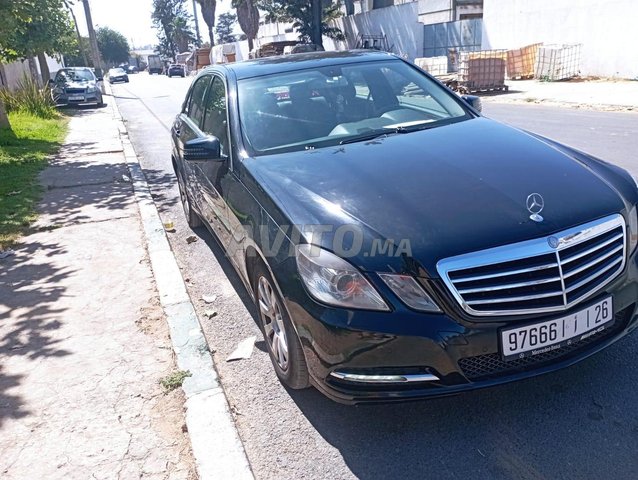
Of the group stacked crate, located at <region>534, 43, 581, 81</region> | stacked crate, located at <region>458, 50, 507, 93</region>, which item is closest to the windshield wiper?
stacked crate, located at <region>458, 50, 507, 93</region>

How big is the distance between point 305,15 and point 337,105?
38.9m

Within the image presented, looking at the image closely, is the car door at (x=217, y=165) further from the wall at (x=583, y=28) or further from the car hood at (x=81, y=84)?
the car hood at (x=81, y=84)

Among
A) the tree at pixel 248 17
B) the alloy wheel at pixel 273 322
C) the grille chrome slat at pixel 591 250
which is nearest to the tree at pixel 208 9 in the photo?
the tree at pixel 248 17

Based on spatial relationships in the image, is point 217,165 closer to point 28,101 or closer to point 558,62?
point 28,101

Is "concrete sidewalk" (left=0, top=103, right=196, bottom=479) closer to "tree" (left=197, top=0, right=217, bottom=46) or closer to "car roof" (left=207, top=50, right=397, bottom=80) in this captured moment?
"car roof" (left=207, top=50, right=397, bottom=80)

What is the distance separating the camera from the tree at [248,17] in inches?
2050

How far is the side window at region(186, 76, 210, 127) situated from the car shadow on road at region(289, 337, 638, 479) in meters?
Result: 2.86

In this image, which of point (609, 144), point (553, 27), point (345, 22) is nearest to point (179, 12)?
point (345, 22)

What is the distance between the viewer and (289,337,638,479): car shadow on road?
2.43 m

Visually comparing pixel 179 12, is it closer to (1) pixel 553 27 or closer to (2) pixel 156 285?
(1) pixel 553 27

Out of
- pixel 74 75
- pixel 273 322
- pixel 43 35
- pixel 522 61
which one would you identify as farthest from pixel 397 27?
pixel 273 322

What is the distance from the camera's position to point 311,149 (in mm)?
3486

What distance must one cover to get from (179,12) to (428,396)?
107 metres

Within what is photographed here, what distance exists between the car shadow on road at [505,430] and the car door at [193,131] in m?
2.39
